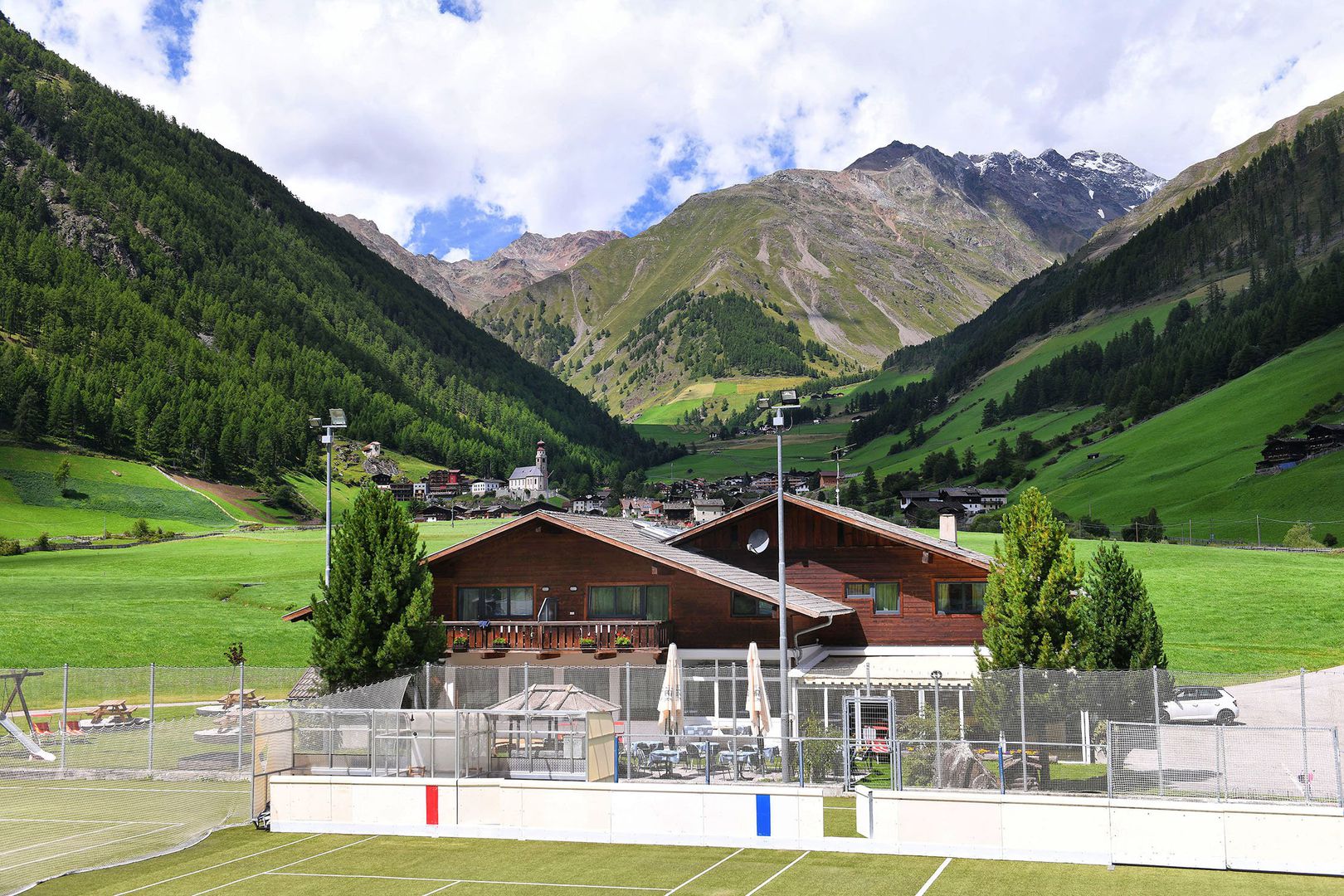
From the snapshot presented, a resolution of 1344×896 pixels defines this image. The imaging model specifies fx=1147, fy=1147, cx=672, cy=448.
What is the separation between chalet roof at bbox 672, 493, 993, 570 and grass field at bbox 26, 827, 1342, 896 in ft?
70.7

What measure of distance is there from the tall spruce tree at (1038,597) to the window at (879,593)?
42.9 ft

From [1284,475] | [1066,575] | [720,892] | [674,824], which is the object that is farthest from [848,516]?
[1284,475]

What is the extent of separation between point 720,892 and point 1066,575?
16.3 meters

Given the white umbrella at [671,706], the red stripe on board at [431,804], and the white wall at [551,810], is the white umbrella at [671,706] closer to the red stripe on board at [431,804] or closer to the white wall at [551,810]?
the white wall at [551,810]

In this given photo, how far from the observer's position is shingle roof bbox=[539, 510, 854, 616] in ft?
138

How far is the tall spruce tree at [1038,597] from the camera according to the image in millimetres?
32812

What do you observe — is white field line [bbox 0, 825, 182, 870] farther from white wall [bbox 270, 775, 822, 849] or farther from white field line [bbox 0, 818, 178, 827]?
white wall [bbox 270, 775, 822, 849]

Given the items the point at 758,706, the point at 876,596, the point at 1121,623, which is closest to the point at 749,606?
the point at 876,596

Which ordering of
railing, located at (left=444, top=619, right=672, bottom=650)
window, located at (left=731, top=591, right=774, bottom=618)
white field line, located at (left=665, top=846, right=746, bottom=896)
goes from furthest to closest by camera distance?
window, located at (left=731, top=591, right=774, bottom=618)
railing, located at (left=444, top=619, right=672, bottom=650)
white field line, located at (left=665, top=846, right=746, bottom=896)

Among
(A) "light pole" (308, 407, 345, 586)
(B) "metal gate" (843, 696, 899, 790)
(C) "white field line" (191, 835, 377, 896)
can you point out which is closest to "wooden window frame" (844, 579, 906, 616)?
(B) "metal gate" (843, 696, 899, 790)

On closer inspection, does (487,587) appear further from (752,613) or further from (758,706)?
(758,706)

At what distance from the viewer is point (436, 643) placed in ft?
125

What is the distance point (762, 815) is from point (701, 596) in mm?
19416

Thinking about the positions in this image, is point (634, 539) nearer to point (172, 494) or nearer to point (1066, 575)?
point (1066, 575)
